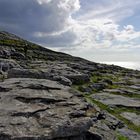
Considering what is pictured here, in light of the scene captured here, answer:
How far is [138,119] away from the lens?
1367 inches

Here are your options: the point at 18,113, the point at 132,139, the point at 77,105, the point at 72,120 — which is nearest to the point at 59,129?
the point at 72,120

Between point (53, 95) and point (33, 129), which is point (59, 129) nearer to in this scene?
point (33, 129)

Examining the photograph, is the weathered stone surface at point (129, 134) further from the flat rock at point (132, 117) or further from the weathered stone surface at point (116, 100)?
the weathered stone surface at point (116, 100)

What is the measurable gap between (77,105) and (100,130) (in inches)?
115

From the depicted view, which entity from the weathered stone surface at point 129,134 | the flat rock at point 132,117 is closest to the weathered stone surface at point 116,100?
the flat rock at point 132,117

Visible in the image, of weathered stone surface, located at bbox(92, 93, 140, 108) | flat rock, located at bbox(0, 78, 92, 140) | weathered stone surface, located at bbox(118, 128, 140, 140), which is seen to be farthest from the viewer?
weathered stone surface, located at bbox(92, 93, 140, 108)

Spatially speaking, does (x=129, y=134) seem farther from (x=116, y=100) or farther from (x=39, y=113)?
(x=116, y=100)

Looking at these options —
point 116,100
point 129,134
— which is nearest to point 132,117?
point 129,134

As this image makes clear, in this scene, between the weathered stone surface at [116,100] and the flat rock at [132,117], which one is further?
the weathered stone surface at [116,100]

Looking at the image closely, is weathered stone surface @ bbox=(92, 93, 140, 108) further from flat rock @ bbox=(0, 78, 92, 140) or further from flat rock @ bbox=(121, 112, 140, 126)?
flat rock @ bbox=(0, 78, 92, 140)

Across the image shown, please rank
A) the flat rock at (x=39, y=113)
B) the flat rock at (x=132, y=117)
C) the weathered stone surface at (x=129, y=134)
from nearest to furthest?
the flat rock at (x=39, y=113) < the weathered stone surface at (x=129, y=134) < the flat rock at (x=132, y=117)

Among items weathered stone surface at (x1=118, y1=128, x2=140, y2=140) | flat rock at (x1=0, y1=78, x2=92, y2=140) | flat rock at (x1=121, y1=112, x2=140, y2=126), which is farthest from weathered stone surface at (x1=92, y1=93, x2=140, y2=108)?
flat rock at (x1=0, y1=78, x2=92, y2=140)

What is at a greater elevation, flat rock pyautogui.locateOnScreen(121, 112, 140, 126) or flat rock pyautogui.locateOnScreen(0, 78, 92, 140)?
flat rock pyautogui.locateOnScreen(0, 78, 92, 140)

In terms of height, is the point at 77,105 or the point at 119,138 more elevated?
the point at 77,105
